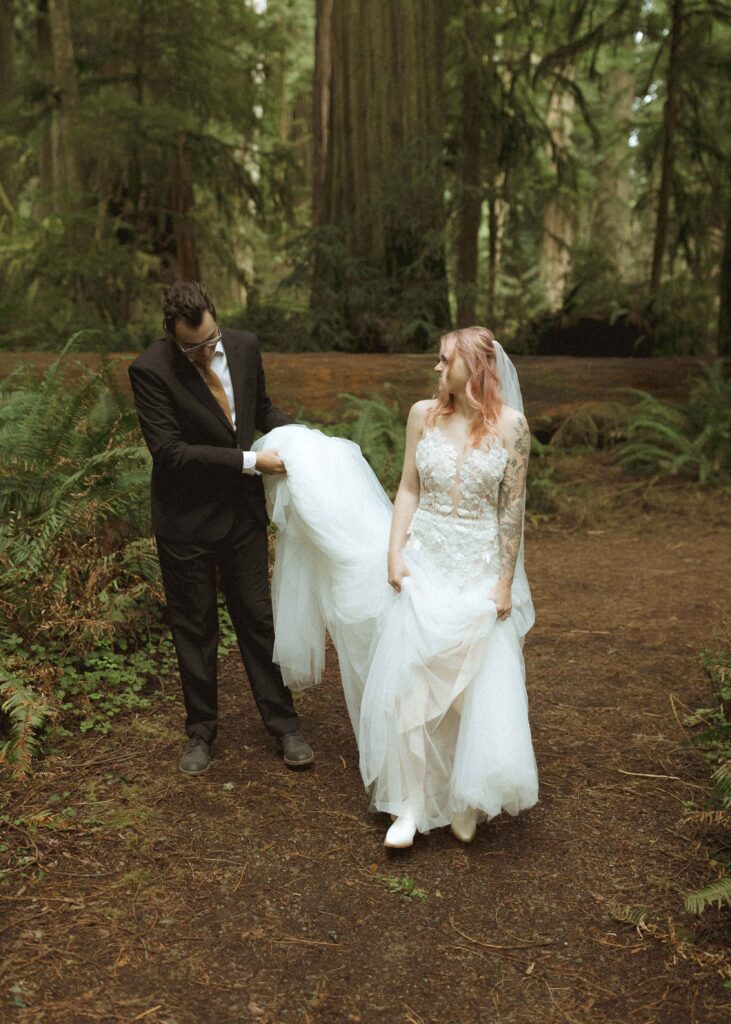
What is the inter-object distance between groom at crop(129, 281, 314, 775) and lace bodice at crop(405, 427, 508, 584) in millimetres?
722

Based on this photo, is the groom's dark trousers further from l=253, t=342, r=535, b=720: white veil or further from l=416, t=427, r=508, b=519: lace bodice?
l=416, t=427, r=508, b=519: lace bodice

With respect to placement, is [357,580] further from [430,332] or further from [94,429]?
[430,332]

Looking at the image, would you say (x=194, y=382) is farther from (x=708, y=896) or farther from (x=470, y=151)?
(x=470, y=151)

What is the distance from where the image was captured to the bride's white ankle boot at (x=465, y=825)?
12.3 feet

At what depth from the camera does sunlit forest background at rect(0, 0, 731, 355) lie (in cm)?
1045

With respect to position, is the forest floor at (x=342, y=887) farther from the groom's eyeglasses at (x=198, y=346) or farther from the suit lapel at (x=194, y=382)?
the groom's eyeglasses at (x=198, y=346)

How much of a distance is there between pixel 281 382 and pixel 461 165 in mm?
4503

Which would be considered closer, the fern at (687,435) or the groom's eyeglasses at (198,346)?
the groom's eyeglasses at (198,346)

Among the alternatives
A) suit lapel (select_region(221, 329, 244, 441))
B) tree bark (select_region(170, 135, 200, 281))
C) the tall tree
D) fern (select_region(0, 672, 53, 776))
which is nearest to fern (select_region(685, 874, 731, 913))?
suit lapel (select_region(221, 329, 244, 441))

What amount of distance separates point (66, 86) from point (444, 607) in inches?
381

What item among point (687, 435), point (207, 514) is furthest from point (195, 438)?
point (687, 435)

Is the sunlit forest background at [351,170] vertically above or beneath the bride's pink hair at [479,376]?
above

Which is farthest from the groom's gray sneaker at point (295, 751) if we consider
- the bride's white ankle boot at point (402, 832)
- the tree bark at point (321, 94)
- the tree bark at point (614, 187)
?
the tree bark at point (614, 187)

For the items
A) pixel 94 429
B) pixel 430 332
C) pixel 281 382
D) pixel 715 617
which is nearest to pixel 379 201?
pixel 430 332
